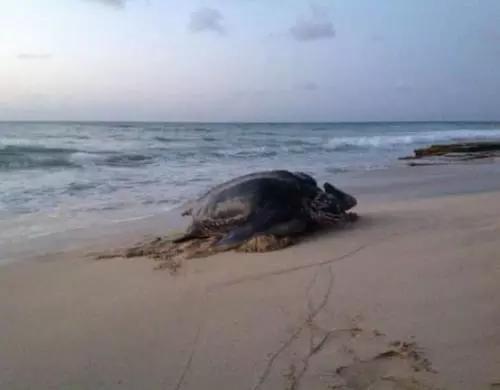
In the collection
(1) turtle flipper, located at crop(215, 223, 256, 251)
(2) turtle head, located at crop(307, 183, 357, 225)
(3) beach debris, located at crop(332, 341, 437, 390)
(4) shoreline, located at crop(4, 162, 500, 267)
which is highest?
(2) turtle head, located at crop(307, 183, 357, 225)

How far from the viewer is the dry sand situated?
2.13m

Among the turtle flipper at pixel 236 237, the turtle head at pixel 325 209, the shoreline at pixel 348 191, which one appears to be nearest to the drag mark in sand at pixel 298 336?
the turtle flipper at pixel 236 237

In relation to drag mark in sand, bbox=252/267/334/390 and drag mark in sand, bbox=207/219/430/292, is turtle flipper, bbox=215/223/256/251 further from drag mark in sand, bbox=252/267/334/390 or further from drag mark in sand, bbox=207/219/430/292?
drag mark in sand, bbox=252/267/334/390

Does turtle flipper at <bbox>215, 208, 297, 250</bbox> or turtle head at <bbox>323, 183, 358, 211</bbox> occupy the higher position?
turtle head at <bbox>323, 183, 358, 211</bbox>

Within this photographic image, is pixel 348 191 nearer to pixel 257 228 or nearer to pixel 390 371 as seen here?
pixel 257 228

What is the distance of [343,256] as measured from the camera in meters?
3.95

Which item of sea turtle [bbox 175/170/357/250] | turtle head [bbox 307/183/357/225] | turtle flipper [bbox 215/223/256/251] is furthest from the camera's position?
turtle head [bbox 307/183/357/225]

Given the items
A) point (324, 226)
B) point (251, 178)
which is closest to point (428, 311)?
point (324, 226)

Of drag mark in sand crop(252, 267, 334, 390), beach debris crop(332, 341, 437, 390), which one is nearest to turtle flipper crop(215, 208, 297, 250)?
drag mark in sand crop(252, 267, 334, 390)

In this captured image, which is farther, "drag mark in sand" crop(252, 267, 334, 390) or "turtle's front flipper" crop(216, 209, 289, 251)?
"turtle's front flipper" crop(216, 209, 289, 251)

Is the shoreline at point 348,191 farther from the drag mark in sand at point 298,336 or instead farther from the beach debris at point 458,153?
the beach debris at point 458,153

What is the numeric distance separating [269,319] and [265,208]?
2263mm

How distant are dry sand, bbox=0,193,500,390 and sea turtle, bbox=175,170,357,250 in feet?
1.98

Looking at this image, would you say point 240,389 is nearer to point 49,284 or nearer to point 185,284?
point 185,284
